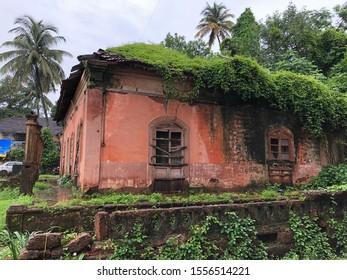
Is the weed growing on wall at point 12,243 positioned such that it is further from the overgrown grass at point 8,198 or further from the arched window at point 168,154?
the arched window at point 168,154

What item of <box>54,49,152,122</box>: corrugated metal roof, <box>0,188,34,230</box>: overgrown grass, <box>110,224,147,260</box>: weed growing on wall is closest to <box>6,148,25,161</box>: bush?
<box>54,49,152,122</box>: corrugated metal roof

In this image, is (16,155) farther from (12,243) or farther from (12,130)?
(12,243)

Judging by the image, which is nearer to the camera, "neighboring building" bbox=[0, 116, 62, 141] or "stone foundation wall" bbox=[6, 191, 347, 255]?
"stone foundation wall" bbox=[6, 191, 347, 255]

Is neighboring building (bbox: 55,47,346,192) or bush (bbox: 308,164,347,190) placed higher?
neighboring building (bbox: 55,47,346,192)

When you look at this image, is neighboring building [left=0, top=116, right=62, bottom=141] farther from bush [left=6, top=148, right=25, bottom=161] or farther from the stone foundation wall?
the stone foundation wall

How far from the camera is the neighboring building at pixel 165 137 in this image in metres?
7.98

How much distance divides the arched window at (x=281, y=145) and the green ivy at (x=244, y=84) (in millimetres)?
901

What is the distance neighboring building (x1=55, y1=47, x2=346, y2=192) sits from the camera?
798cm

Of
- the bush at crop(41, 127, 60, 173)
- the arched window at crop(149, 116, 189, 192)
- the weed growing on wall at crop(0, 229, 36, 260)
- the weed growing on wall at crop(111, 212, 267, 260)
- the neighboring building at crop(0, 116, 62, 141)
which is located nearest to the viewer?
the weed growing on wall at crop(0, 229, 36, 260)

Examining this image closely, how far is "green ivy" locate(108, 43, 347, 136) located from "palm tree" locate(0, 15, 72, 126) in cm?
2010

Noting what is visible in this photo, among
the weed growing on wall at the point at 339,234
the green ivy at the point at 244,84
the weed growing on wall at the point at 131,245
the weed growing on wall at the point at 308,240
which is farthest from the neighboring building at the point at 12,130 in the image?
the weed growing on wall at the point at 339,234

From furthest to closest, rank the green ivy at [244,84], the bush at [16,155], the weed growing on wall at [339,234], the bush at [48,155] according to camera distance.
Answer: the bush at [16,155], the bush at [48,155], the green ivy at [244,84], the weed growing on wall at [339,234]

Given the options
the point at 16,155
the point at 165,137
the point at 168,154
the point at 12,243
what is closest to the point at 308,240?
the point at 168,154

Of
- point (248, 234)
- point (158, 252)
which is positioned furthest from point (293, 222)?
point (158, 252)
